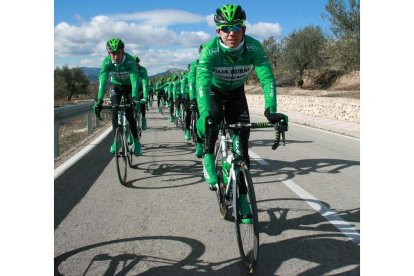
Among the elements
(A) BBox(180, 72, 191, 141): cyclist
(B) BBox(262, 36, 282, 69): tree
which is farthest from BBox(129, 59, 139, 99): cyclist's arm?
(B) BBox(262, 36, 282, 69): tree

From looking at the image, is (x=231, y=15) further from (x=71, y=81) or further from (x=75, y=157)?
(x=71, y=81)

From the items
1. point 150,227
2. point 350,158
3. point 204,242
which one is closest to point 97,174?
point 150,227

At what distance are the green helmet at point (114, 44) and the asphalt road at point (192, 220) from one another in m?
2.18

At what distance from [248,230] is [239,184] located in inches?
17.5

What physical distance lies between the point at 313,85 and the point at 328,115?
26945 mm

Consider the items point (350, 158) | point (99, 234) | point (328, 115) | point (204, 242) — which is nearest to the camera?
point (204, 242)

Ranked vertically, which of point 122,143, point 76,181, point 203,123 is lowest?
point 76,181

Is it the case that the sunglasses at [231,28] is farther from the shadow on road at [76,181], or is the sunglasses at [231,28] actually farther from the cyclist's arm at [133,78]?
the cyclist's arm at [133,78]

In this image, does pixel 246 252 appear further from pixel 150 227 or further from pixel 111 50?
pixel 111 50

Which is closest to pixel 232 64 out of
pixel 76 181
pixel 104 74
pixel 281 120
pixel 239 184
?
pixel 281 120

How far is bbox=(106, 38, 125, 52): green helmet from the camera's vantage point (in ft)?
24.1

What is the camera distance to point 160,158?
9.06m

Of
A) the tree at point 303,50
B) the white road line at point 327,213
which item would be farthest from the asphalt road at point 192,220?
the tree at point 303,50

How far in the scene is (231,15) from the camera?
4.13 metres
